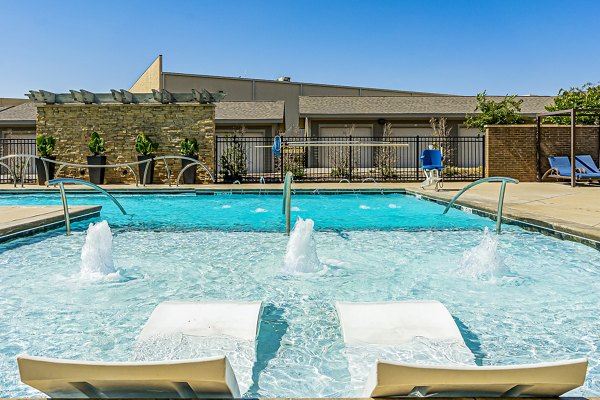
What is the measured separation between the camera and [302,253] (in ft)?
16.2

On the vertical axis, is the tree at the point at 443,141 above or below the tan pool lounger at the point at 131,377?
above

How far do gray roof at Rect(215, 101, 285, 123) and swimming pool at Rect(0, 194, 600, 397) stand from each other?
627 inches

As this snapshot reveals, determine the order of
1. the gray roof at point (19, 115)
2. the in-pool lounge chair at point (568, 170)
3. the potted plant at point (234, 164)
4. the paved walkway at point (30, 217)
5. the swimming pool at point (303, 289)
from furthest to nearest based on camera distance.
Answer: the gray roof at point (19, 115), the potted plant at point (234, 164), the in-pool lounge chair at point (568, 170), the paved walkway at point (30, 217), the swimming pool at point (303, 289)

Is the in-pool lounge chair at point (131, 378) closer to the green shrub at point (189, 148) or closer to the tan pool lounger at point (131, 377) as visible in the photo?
the tan pool lounger at point (131, 377)

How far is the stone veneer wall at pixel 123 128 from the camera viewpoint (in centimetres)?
1582

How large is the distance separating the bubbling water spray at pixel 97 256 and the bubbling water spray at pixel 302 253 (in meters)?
1.74

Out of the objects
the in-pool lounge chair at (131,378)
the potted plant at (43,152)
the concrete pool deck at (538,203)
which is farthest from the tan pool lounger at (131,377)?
the potted plant at (43,152)

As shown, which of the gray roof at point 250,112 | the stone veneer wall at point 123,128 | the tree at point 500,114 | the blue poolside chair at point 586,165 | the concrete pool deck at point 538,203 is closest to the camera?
the concrete pool deck at point 538,203

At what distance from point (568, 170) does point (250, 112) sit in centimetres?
1505

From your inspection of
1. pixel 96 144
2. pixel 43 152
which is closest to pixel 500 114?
pixel 96 144

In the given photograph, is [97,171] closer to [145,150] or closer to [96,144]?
[96,144]

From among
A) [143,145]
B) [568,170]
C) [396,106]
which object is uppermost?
[396,106]

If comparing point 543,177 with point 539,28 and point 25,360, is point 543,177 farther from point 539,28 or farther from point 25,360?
point 25,360

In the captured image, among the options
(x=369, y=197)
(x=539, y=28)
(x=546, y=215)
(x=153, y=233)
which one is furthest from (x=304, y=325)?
(x=539, y=28)
